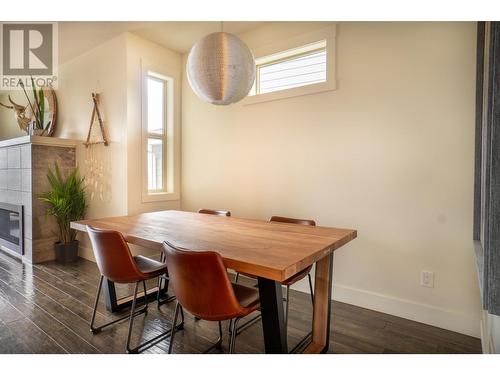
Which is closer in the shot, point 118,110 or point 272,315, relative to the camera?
point 272,315

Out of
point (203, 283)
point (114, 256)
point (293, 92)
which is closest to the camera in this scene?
point (203, 283)

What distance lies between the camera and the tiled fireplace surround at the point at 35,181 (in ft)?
12.1

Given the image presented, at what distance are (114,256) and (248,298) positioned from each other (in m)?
0.90

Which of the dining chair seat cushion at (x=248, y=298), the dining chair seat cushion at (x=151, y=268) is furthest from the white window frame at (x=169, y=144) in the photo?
the dining chair seat cushion at (x=248, y=298)

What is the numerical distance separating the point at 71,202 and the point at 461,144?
415 cm

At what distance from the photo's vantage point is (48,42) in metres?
3.59

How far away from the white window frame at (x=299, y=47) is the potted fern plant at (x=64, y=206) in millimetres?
2477

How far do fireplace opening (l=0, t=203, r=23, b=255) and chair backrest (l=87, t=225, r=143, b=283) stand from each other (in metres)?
2.79

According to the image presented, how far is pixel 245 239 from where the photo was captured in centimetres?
172

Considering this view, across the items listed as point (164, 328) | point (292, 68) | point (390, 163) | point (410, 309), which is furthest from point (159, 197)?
point (410, 309)

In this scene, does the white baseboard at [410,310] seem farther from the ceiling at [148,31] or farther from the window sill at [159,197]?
the ceiling at [148,31]

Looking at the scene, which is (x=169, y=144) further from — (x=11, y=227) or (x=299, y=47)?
(x=11, y=227)

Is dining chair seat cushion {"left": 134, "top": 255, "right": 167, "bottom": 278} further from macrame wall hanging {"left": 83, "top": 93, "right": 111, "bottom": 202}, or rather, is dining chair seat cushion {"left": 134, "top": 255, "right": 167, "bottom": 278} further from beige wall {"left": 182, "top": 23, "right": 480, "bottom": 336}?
macrame wall hanging {"left": 83, "top": 93, "right": 111, "bottom": 202}

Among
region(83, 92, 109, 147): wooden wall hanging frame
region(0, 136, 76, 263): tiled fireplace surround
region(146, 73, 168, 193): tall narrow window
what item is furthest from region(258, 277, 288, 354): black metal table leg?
region(0, 136, 76, 263): tiled fireplace surround
